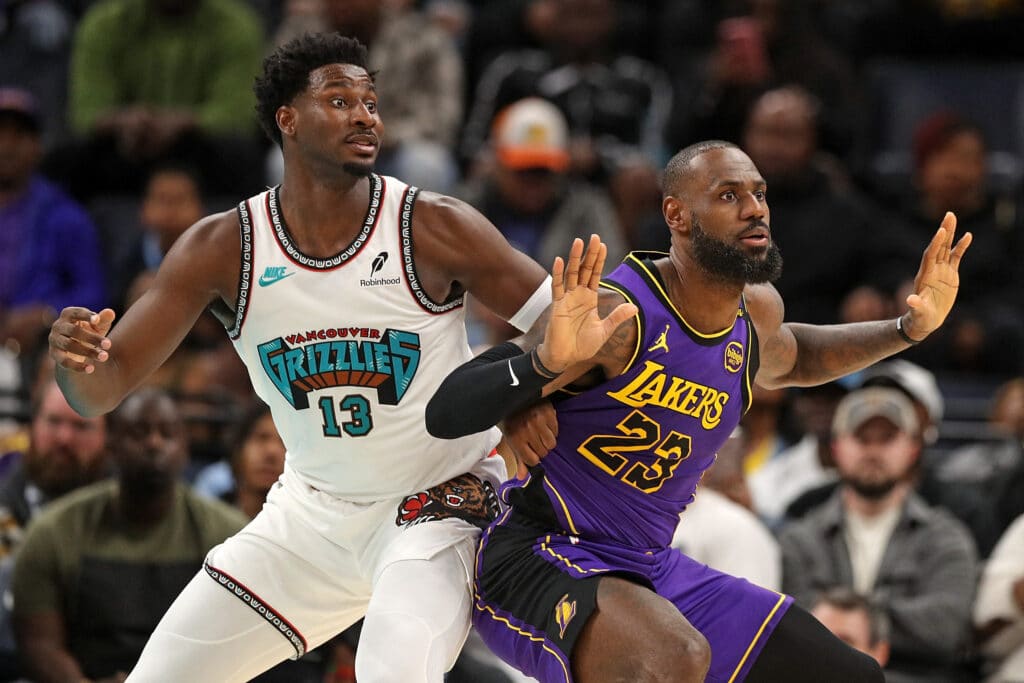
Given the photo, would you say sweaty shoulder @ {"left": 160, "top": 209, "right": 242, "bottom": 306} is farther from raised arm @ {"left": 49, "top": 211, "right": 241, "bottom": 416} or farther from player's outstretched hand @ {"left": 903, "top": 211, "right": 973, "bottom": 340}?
player's outstretched hand @ {"left": 903, "top": 211, "right": 973, "bottom": 340}

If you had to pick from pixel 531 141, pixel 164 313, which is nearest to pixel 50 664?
pixel 164 313

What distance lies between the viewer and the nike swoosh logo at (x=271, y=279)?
5363mm

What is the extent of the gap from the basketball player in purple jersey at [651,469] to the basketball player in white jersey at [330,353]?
0.84ft

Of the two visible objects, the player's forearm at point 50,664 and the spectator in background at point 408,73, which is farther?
Answer: the spectator in background at point 408,73

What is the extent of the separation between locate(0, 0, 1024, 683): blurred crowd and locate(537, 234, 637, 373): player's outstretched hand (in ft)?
5.76

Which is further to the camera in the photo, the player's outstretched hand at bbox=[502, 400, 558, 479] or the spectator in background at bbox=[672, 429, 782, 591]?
the spectator in background at bbox=[672, 429, 782, 591]

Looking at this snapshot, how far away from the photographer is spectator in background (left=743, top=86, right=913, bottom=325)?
9.80 metres

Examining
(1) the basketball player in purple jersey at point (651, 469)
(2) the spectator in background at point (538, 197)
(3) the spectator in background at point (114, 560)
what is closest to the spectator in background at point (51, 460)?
(3) the spectator in background at point (114, 560)

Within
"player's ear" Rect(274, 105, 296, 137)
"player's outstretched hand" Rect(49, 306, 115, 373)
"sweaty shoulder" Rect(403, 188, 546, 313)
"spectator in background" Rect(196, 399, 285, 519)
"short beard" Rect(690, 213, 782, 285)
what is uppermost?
"player's ear" Rect(274, 105, 296, 137)

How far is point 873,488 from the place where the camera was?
311 inches

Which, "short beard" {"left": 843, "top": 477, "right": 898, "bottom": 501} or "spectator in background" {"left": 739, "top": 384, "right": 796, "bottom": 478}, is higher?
"short beard" {"left": 843, "top": 477, "right": 898, "bottom": 501}

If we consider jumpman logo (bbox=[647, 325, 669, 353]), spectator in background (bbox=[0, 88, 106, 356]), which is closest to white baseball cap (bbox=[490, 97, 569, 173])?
spectator in background (bbox=[0, 88, 106, 356])

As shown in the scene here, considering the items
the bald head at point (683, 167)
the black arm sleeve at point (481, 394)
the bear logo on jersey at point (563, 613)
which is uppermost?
the bald head at point (683, 167)

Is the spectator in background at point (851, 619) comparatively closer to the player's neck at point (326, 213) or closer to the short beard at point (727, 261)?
the short beard at point (727, 261)
